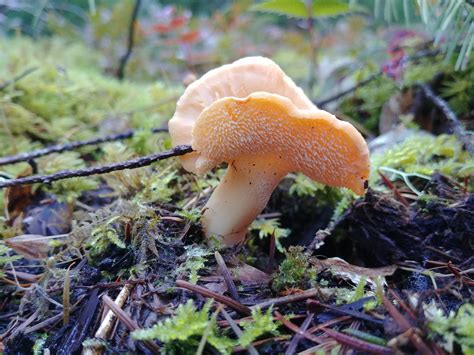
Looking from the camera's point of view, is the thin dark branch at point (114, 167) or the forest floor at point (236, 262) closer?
the forest floor at point (236, 262)

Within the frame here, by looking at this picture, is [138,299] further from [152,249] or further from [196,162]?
[196,162]

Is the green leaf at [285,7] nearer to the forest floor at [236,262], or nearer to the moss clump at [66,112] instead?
the moss clump at [66,112]

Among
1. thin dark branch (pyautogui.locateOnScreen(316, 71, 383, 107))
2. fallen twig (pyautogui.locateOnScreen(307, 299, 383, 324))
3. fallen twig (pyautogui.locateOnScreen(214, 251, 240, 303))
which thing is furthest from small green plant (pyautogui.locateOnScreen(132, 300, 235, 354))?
thin dark branch (pyautogui.locateOnScreen(316, 71, 383, 107))

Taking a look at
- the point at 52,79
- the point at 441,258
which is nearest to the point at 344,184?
the point at 441,258

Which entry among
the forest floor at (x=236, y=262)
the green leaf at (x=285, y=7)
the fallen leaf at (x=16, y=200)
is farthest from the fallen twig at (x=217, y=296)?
the green leaf at (x=285, y=7)

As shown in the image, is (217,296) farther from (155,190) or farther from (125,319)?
(155,190)

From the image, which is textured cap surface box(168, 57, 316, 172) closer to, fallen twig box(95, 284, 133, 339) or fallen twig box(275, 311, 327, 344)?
fallen twig box(95, 284, 133, 339)

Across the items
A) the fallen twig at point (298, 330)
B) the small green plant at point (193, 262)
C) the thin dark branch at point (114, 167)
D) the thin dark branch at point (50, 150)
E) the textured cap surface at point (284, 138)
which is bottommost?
the fallen twig at point (298, 330)

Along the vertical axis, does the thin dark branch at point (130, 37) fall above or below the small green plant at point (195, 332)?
above
